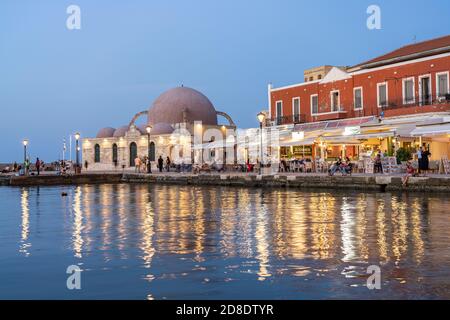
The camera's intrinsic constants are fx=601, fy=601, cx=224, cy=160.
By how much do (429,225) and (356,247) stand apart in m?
3.05

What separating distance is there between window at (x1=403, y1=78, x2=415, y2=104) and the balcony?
8.09 meters

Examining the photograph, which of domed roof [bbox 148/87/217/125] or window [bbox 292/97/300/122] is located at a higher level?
domed roof [bbox 148/87/217/125]

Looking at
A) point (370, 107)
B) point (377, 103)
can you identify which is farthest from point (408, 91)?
point (370, 107)

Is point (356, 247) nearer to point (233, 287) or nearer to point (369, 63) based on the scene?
point (233, 287)

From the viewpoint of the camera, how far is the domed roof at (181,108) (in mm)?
60250

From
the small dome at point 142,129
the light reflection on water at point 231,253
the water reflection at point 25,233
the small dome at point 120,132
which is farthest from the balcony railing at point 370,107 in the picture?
the small dome at point 120,132

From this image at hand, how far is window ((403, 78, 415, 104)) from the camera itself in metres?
30.9

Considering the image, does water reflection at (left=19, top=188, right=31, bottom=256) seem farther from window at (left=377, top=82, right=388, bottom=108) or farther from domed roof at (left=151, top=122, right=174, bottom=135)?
domed roof at (left=151, top=122, right=174, bottom=135)

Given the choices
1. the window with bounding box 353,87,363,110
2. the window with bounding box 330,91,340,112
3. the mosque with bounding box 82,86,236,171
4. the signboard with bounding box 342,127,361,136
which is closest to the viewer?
the signboard with bounding box 342,127,361,136

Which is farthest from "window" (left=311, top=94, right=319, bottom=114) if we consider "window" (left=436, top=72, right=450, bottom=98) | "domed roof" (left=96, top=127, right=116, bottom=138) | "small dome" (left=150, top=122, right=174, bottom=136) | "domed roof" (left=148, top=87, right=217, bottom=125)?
"domed roof" (left=96, top=127, right=116, bottom=138)

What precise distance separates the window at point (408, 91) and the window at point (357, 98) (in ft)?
10.9

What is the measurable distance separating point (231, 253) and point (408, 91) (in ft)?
83.5

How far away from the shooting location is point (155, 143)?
5634 cm

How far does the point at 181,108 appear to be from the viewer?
6062 centimetres
